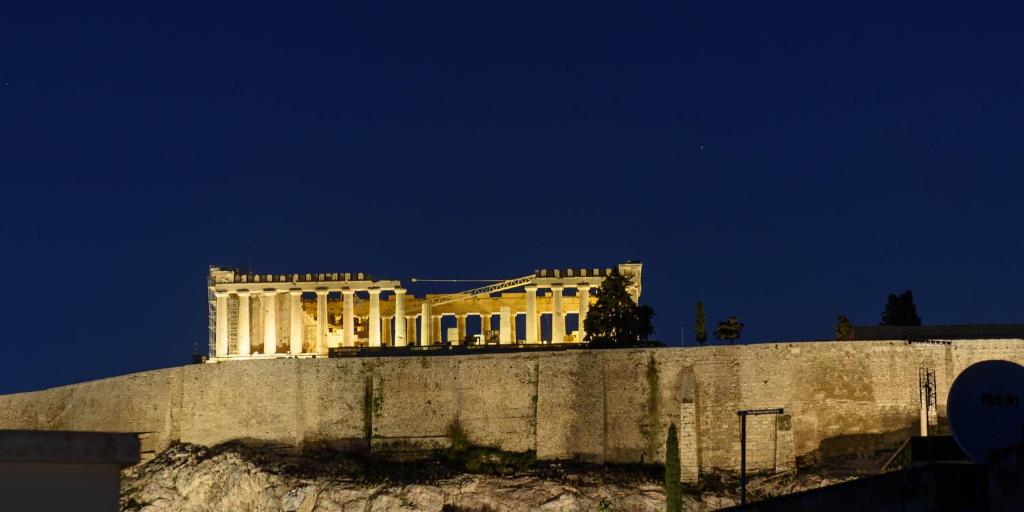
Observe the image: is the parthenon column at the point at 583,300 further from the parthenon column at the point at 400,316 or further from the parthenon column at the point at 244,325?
the parthenon column at the point at 244,325

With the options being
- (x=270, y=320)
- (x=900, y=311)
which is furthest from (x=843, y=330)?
(x=270, y=320)

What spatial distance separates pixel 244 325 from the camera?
63.7 metres

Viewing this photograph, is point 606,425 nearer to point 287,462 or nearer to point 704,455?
point 704,455

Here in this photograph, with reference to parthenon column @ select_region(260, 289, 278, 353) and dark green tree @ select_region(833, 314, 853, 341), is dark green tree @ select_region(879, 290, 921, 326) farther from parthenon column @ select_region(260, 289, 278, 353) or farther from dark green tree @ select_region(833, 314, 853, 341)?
parthenon column @ select_region(260, 289, 278, 353)

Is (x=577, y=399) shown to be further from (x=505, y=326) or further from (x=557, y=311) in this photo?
(x=505, y=326)

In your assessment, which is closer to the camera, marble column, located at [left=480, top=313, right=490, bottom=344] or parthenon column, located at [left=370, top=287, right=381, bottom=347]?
parthenon column, located at [left=370, top=287, right=381, bottom=347]

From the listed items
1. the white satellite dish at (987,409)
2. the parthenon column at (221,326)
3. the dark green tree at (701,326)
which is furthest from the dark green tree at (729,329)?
the white satellite dish at (987,409)

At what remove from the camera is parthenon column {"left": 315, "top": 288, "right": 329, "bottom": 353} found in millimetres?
62844

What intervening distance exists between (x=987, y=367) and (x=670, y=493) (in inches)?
889

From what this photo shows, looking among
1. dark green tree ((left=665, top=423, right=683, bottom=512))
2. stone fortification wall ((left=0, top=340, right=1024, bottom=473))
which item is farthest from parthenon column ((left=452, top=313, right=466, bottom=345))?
dark green tree ((left=665, top=423, right=683, bottom=512))

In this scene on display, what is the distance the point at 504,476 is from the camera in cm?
4831

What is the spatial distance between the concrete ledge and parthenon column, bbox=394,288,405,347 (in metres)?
49.5

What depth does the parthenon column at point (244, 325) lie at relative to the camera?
208ft

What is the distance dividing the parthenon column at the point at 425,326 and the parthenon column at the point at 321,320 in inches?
203
